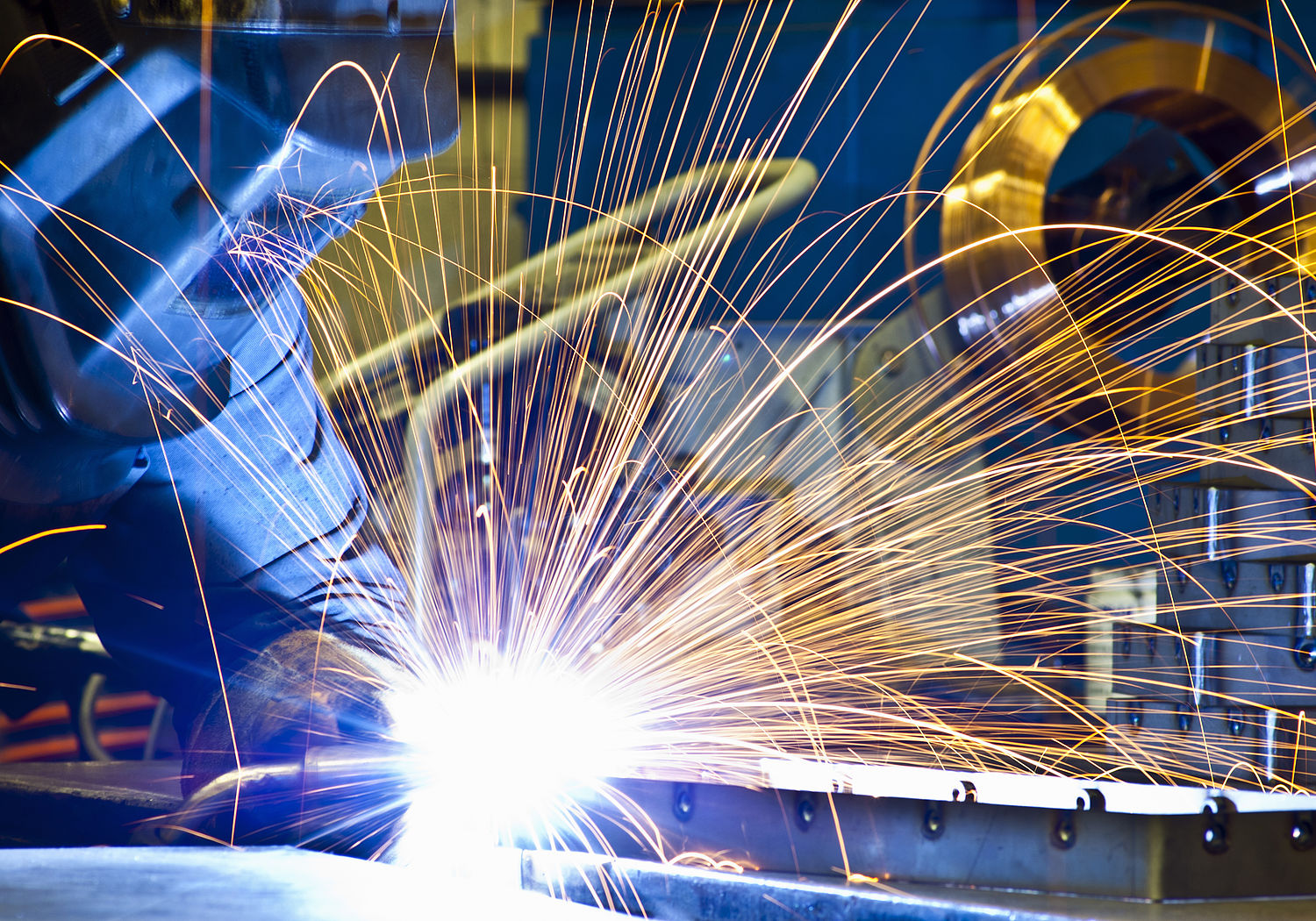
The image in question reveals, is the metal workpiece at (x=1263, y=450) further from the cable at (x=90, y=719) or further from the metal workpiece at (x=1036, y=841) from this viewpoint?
the cable at (x=90, y=719)

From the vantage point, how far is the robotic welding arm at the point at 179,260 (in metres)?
1.65

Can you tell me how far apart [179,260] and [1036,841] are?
1843 millimetres

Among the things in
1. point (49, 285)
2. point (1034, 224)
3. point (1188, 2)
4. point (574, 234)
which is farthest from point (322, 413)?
point (1188, 2)

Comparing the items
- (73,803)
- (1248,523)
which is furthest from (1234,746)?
(73,803)

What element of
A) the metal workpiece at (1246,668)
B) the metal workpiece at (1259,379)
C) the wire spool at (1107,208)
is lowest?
the metal workpiece at (1246,668)

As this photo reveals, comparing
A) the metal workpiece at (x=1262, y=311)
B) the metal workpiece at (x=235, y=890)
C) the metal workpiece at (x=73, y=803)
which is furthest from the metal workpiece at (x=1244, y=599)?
the metal workpiece at (x=73, y=803)

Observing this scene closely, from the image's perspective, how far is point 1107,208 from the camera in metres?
2.81

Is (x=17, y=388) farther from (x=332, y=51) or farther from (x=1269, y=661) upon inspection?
(x=1269, y=661)

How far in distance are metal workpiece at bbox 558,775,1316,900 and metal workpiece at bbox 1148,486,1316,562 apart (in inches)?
17.5

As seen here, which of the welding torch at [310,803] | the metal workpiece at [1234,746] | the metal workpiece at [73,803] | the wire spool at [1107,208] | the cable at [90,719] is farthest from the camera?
the cable at [90,719]

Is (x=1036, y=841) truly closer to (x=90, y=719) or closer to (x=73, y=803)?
(x=73, y=803)

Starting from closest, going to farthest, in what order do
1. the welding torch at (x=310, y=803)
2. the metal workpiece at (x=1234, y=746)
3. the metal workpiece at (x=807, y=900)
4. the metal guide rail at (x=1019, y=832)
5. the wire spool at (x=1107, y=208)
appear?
1. the metal workpiece at (x=807, y=900)
2. the metal guide rail at (x=1019, y=832)
3. the metal workpiece at (x=1234, y=746)
4. the welding torch at (x=310, y=803)
5. the wire spool at (x=1107, y=208)

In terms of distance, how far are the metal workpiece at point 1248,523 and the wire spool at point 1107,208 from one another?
0.83 metres

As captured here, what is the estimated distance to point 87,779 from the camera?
224cm
